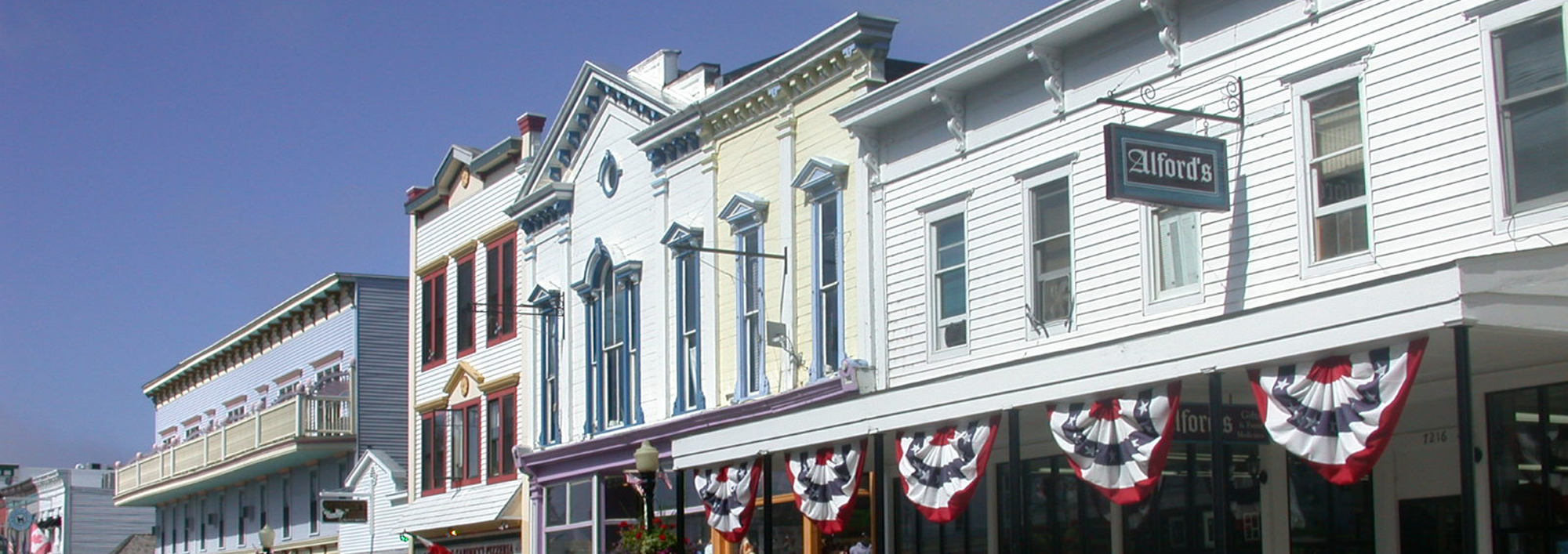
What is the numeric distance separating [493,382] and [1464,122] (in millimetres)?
23166

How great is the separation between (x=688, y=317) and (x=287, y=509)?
23486 mm

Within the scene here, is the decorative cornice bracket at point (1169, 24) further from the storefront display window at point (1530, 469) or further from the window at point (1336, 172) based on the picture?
the storefront display window at point (1530, 469)

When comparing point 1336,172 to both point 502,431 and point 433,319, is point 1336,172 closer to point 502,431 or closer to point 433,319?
point 502,431

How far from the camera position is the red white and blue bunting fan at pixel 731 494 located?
21.4m

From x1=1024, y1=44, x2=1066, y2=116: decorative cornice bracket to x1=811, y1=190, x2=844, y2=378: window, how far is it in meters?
4.68

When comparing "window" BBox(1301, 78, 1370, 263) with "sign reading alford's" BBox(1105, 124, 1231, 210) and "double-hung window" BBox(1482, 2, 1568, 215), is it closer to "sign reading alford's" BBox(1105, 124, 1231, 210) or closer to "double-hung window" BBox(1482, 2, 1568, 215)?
"sign reading alford's" BBox(1105, 124, 1231, 210)

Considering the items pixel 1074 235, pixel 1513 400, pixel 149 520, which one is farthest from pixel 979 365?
pixel 149 520

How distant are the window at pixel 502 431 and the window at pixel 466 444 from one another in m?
0.51

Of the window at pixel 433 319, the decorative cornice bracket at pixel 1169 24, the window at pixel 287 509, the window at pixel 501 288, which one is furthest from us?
the window at pixel 287 509

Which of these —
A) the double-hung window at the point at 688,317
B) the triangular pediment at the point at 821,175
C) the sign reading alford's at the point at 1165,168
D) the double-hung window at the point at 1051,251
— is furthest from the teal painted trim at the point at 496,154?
the sign reading alford's at the point at 1165,168

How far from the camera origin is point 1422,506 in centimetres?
1659

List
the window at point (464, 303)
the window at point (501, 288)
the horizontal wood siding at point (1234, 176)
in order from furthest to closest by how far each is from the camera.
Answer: the window at point (464, 303)
the window at point (501, 288)
the horizontal wood siding at point (1234, 176)

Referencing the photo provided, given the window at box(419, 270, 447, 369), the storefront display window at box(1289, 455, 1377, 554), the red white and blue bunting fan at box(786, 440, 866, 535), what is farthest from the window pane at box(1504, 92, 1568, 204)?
the window at box(419, 270, 447, 369)

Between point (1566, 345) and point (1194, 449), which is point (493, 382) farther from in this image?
point (1566, 345)
